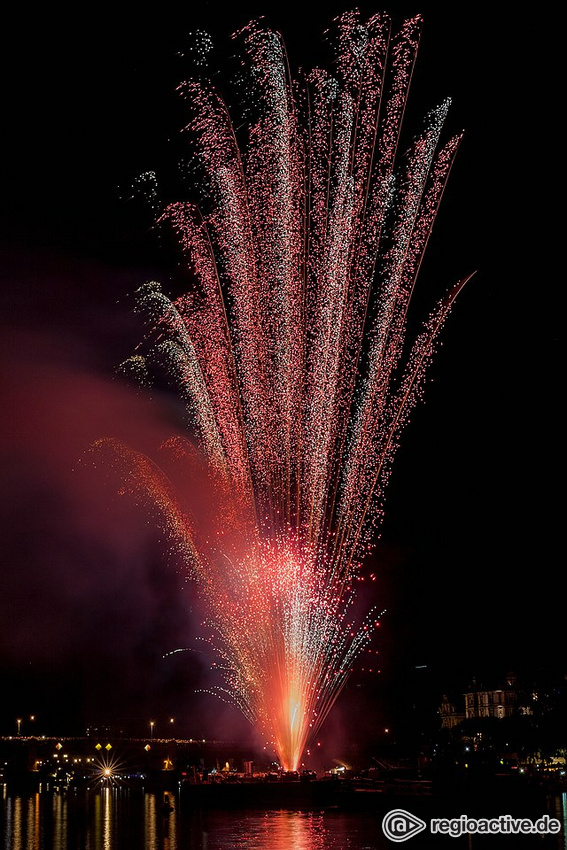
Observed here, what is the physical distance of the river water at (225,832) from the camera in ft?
88.3

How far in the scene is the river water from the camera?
26909mm

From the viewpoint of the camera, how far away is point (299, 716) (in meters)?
36.8

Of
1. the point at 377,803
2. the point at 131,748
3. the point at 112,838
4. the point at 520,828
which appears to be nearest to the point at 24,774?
the point at 131,748

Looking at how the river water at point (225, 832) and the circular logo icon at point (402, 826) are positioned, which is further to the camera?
the circular logo icon at point (402, 826)

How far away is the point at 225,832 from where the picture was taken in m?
32.6

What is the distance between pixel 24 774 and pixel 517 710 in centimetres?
6015

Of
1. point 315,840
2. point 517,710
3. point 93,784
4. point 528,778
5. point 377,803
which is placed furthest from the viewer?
point 93,784

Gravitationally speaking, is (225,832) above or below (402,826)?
below

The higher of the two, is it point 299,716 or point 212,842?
point 299,716

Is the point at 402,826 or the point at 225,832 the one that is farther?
the point at 225,832

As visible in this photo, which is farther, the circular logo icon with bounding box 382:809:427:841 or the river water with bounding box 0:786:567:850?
the circular logo icon with bounding box 382:809:427:841

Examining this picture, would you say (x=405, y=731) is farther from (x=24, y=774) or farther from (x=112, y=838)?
(x=112, y=838)

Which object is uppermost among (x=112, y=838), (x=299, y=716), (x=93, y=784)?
(x=299, y=716)

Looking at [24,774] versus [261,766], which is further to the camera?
[24,774]
